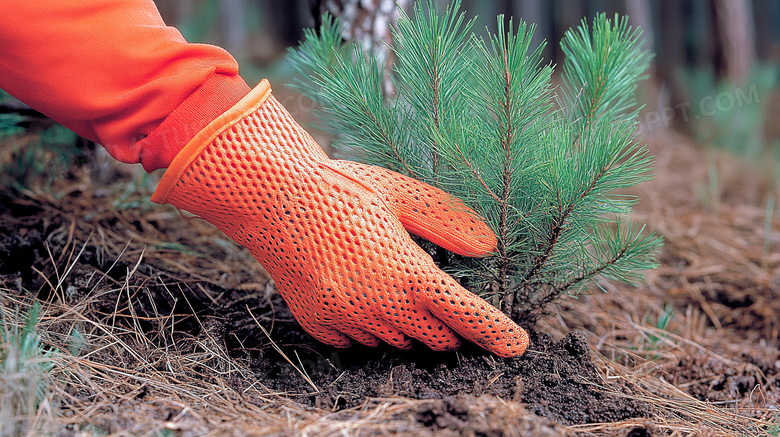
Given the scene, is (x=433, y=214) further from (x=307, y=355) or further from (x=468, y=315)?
(x=307, y=355)

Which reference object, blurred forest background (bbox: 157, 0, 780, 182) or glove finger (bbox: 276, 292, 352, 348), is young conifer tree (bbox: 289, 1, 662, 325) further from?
blurred forest background (bbox: 157, 0, 780, 182)

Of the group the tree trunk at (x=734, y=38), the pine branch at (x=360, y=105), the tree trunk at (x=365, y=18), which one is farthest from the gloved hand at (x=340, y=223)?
the tree trunk at (x=734, y=38)

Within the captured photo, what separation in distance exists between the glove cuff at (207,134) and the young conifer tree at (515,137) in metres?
0.20

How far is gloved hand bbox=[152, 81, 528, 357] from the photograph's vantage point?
1.11 meters

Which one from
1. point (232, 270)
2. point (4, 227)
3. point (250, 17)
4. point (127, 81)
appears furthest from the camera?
point (250, 17)

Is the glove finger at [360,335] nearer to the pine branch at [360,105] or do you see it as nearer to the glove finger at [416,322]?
the glove finger at [416,322]

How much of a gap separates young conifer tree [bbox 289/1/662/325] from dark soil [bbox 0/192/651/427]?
183 mm

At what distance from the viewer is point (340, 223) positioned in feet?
3.67

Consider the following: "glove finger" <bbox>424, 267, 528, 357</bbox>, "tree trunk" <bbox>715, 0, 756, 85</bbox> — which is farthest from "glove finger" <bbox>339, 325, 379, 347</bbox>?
"tree trunk" <bbox>715, 0, 756, 85</bbox>

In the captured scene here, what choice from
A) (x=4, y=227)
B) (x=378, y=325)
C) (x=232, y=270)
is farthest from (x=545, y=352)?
(x=4, y=227)

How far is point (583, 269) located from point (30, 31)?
1.26 metres

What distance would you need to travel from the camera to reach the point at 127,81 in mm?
1103

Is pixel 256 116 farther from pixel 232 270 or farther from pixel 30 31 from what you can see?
pixel 232 270

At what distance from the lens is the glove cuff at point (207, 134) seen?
1.08 meters
